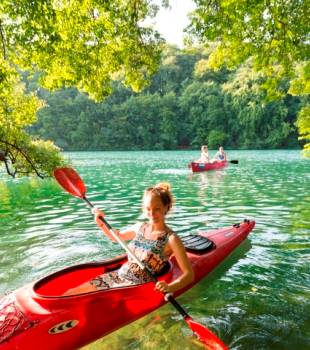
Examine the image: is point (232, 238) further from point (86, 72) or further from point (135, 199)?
point (135, 199)

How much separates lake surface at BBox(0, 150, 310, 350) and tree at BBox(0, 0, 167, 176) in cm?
175

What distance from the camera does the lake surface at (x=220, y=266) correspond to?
373cm

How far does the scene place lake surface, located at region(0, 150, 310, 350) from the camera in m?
3.73

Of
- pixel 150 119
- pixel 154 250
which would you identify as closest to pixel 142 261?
pixel 154 250

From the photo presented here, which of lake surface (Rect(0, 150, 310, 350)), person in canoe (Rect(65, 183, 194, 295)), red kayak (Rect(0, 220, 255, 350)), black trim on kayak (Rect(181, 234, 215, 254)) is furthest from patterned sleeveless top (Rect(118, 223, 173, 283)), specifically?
black trim on kayak (Rect(181, 234, 215, 254))

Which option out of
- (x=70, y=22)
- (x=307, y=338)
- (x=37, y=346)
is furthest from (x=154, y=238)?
(x=70, y=22)

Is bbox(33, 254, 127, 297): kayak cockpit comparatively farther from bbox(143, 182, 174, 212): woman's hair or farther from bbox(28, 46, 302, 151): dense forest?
bbox(28, 46, 302, 151): dense forest

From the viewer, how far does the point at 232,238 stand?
19.1 ft

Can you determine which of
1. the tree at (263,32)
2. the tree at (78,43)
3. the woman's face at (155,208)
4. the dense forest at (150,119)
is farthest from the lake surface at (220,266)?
the dense forest at (150,119)

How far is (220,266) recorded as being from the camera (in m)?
5.46

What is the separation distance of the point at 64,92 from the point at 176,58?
19.1 metres

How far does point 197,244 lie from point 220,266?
599mm

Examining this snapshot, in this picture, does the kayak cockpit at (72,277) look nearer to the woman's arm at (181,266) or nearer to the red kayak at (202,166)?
the woman's arm at (181,266)

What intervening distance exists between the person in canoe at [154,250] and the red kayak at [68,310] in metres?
0.18
